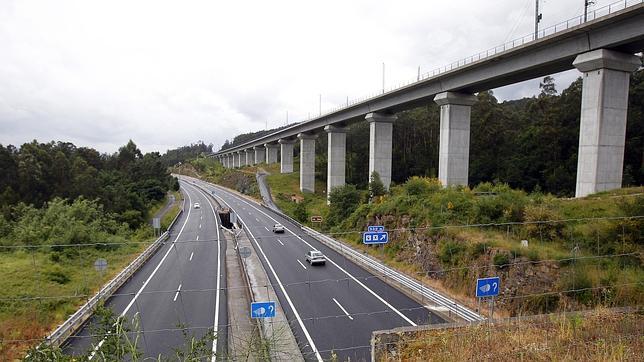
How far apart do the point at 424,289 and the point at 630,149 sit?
37585 millimetres

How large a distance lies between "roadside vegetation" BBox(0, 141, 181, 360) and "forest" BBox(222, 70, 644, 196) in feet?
103

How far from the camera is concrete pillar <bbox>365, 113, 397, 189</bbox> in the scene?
146 ft

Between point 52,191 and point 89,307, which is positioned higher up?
point 52,191

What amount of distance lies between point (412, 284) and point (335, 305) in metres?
4.53

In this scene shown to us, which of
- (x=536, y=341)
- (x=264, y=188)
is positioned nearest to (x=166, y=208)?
(x=264, y=188)

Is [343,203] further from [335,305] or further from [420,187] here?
[335,305]

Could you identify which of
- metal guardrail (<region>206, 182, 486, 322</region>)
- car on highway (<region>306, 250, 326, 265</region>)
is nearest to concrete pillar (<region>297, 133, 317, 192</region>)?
metal guardrail (<region>206, 182, 486, 322</region>)

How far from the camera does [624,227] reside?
50.5ft

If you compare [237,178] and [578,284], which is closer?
[578,284]

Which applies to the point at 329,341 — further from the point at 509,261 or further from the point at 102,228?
the point at 102,228

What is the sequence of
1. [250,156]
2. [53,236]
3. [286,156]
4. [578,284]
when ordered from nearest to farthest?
[578,284] → [53,236] → [286,156] → [250,156]

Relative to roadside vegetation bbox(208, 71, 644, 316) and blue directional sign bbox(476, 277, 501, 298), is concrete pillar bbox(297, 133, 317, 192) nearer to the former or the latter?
roadside vegetation bbox(208, 71, 644, 316)

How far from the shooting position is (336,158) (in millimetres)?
56500

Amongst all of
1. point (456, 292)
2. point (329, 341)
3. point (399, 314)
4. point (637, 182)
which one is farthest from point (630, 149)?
point (329, 341)
